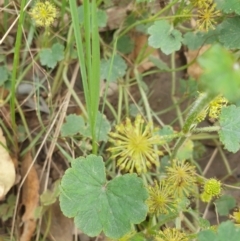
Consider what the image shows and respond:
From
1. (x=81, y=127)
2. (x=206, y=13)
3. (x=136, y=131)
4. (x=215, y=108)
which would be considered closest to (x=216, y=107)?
(x=215, y=108)

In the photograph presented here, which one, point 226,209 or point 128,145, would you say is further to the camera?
point 226,209

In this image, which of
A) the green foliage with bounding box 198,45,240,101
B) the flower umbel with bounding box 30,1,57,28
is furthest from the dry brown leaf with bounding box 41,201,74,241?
the green foliage with bounding box 198,45,240,101

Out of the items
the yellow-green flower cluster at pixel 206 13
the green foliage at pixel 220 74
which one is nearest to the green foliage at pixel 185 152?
the yellow-green flower cluster at pixel 206 13

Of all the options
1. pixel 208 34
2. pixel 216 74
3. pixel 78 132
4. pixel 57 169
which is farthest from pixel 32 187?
pixel 216 74

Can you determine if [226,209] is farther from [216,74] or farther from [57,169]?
[216,74]

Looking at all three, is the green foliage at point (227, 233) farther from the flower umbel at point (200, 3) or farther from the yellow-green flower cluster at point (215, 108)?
the flower umbel at point (200, 3)

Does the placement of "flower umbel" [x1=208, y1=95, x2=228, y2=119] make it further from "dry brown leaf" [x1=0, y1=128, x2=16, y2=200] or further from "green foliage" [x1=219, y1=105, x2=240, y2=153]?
"dry brown leaf" [x1=0, y1=128, x2=16, y2=200]

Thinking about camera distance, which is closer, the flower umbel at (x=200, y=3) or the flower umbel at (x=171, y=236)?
the flower umbel at (x=171, y=236)
